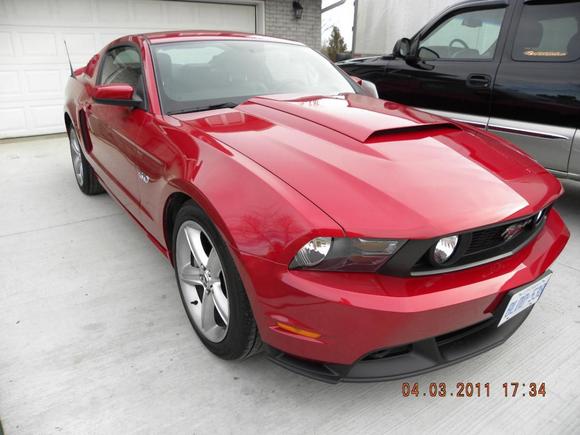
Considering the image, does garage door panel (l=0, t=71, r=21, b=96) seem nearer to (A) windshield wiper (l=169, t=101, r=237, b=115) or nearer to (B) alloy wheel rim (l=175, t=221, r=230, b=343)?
(A) windshield wiper (l=169, t=101, r=237, b=115)

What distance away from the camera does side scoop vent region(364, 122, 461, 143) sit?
6.80 ft

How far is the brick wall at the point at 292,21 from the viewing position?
8.91m

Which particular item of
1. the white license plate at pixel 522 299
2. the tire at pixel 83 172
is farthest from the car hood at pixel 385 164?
the tire at pixel 83 172

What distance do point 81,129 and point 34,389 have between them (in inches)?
101

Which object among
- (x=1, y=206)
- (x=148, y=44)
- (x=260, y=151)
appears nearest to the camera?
(x=260, y=151)

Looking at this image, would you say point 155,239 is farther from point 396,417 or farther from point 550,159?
point 550,159

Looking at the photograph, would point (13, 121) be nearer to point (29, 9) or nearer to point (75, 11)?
point (29, 9)

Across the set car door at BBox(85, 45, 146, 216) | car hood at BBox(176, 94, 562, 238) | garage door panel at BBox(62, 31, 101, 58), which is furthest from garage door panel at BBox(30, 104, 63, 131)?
car hood at BBox(176, 94, 562, 238)

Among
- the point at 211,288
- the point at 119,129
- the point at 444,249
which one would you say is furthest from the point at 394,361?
the point at 119,129

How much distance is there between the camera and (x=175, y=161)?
2.13m

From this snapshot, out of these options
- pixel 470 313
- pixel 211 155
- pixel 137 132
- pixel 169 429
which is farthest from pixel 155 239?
pixel 470 313

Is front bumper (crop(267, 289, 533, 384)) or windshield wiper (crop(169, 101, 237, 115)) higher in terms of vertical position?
windshield wiper (crop(169, 101, 237, 115))

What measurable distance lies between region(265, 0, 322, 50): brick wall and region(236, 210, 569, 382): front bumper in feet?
26.0

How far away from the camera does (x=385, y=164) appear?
1.81 meters
